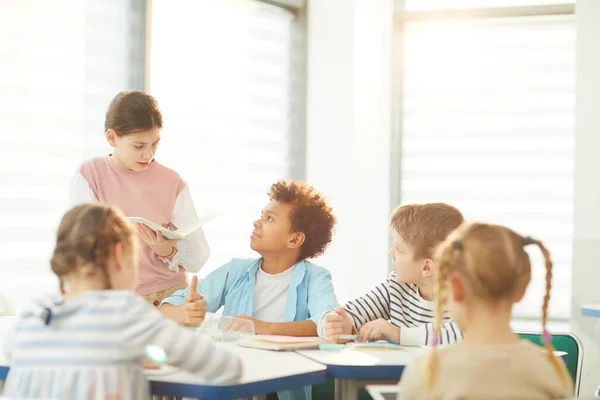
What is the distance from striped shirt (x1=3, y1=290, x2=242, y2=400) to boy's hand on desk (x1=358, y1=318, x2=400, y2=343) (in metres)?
0.83

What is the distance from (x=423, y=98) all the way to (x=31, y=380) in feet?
12.9

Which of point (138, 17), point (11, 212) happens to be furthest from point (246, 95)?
point (11, 212)

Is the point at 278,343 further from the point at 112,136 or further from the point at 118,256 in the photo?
the point at 112,136

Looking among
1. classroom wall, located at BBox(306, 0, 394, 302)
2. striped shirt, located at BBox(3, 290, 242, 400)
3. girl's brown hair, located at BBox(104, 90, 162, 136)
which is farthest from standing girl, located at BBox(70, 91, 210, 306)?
classroom wall, located at BBox(306, 0, 394, 302)

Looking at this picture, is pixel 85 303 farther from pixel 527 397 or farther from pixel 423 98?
pixel 423 98

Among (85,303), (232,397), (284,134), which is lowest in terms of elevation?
(232,397)

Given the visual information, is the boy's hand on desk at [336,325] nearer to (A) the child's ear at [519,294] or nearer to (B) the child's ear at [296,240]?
(B) the child's ear at [296,240]

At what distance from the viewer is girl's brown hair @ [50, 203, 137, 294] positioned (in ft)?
6.05

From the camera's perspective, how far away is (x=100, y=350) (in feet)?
5.85

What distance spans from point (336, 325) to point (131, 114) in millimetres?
1024

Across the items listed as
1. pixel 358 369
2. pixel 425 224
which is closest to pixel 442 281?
pixel 358 369

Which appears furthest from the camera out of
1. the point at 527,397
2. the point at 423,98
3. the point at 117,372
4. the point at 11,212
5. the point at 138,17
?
the point at 423,98

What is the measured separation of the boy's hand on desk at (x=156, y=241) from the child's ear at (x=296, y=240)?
16.1 inches

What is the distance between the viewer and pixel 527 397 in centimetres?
158
